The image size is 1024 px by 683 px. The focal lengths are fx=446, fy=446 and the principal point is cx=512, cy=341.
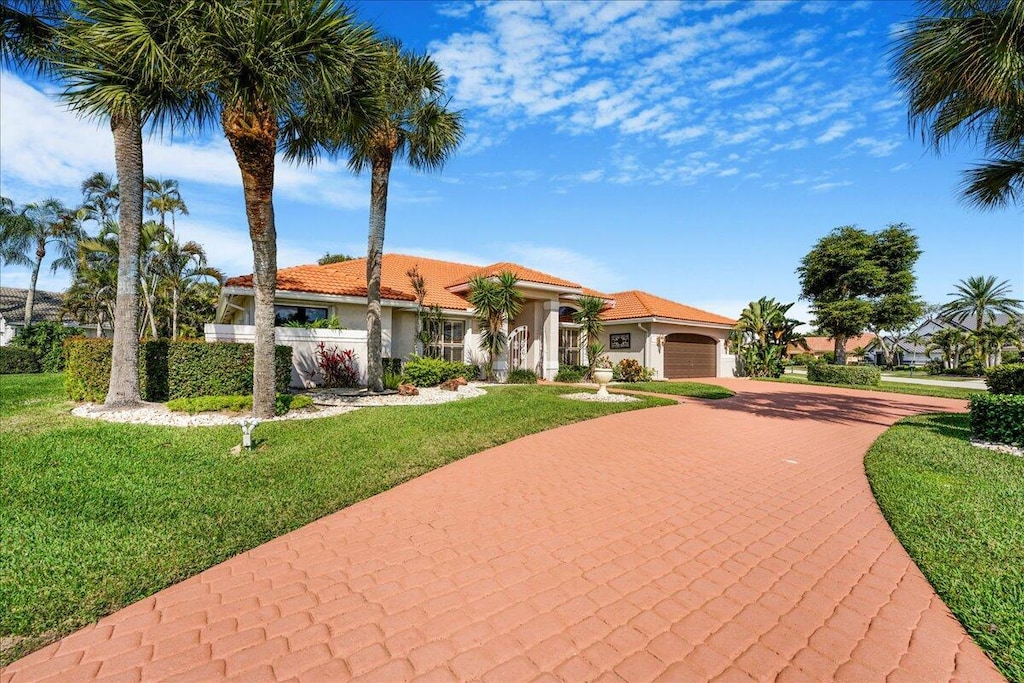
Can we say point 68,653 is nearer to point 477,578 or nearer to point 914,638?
point 477,578

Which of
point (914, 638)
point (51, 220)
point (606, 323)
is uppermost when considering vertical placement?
point (51, 220)

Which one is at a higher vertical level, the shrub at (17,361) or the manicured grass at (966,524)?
the shrub at (17,361)

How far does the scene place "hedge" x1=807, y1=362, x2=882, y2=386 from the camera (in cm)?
2498

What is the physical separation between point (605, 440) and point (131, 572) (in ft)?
23.1

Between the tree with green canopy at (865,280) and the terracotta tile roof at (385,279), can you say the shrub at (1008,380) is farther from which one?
the tree with green canopy at (865,280)

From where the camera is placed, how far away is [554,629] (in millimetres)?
3020

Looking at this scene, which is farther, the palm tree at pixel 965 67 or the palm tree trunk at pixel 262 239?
the palm tree trunk at pixel 262 239

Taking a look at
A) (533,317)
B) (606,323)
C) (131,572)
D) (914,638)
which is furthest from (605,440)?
(606,323)

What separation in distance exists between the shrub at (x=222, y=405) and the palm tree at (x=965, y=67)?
48.8 ft

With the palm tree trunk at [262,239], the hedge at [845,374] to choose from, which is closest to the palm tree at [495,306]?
the palm tree trunk at [262,239]

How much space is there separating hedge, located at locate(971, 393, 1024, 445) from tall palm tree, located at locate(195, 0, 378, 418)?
14.2 metres

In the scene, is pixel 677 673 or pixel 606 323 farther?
pixel 606 323

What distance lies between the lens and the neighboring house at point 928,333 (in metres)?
43.9

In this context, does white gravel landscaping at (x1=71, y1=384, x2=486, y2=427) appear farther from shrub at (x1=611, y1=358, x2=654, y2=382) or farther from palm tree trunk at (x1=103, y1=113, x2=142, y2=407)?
shrub at (x1=611, y1=358, x2=654, y2=382)
